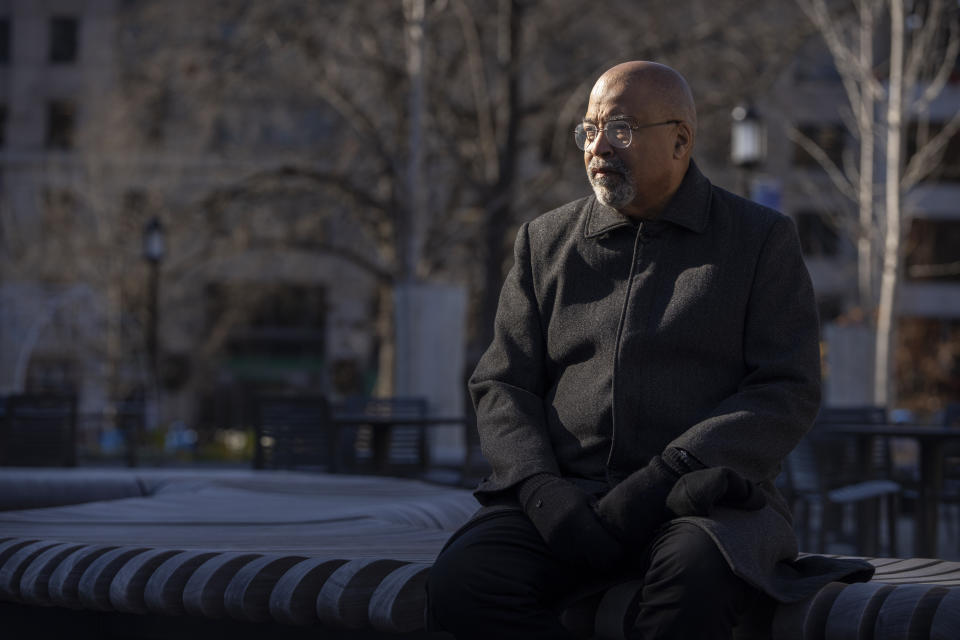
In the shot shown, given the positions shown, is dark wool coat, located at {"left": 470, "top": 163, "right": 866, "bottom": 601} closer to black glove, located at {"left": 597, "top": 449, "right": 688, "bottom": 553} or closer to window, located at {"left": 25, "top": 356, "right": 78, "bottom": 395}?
black glove, located at {"left": 597, "top": 449, "right": 688, "bottom": 553}

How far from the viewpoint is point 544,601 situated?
371 cm

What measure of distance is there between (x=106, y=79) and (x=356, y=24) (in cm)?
2655

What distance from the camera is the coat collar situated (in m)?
3.96

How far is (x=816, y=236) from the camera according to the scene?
Result: 4725 cm

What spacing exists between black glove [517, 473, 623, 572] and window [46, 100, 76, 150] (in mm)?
47689

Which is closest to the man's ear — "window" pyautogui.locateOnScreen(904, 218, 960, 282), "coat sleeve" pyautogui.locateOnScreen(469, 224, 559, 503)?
"coat sleeve" pyautogui.locateOnScreen(469, 224, 559, 503)

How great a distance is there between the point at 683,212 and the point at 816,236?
1752 inches

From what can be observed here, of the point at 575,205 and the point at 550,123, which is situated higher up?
the point at 550,123

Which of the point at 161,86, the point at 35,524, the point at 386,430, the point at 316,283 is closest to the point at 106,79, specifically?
Result: the point at 316,283

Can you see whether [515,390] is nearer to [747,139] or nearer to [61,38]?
[747,139]

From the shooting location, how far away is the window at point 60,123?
162 feet

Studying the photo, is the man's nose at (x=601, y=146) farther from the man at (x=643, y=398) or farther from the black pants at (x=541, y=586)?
the black pants at (x=541, y=586)

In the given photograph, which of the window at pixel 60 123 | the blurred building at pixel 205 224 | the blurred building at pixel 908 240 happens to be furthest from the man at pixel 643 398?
the window at pixel 60 123

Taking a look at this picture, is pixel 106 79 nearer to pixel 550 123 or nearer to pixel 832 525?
pixel 550 123
